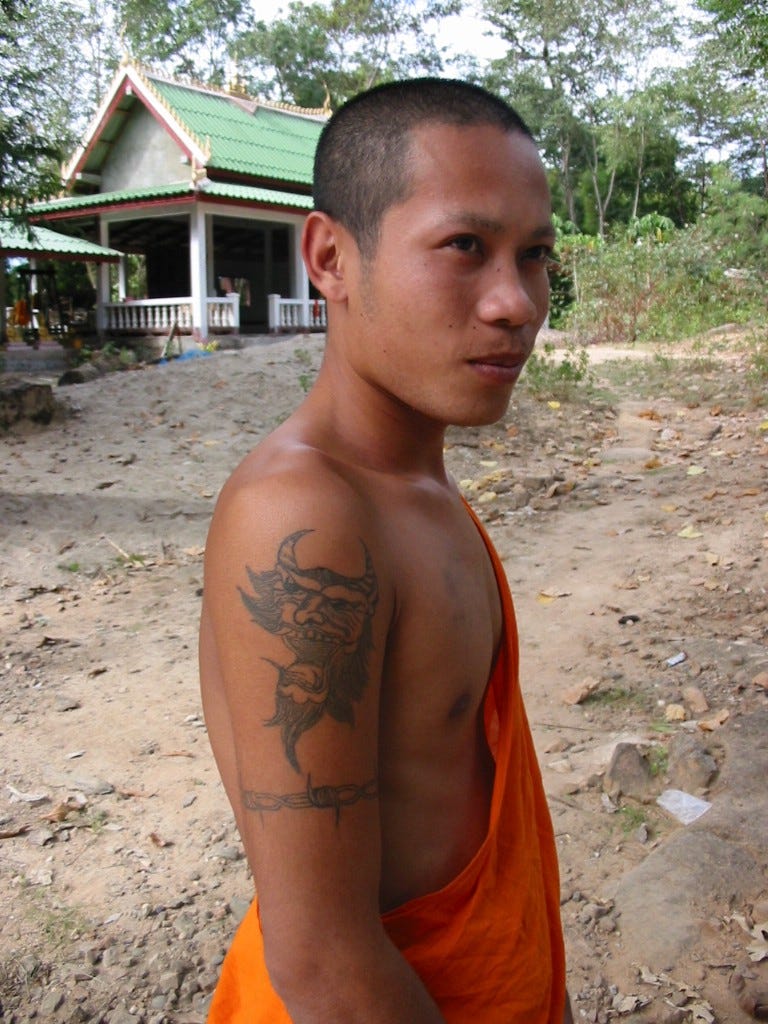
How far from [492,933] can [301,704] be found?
17.8 inches

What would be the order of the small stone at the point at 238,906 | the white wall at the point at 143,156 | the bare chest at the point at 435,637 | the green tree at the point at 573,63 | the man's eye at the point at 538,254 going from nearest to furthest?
the bare chest at the point at 435,637 → the man's eye at the point at 538,254 → the small stone at the point at 238,906 → the white wall at the point at 143,156 → the green tree at the point at 573,63

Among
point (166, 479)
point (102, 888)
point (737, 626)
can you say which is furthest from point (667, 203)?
point (102, 888)

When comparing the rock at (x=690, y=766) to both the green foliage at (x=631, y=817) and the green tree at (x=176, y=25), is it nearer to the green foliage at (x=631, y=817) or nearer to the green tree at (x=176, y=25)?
the green foliage at (x=631, y=817)

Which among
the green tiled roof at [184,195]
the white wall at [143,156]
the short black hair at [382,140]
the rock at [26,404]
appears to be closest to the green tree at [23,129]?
the rock at [26,404]

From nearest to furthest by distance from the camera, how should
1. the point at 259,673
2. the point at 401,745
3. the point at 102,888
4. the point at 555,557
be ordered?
the point at 259,673
the point at 401,745
the point at 102,888
the point at 555,557

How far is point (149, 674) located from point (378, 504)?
10.8 ft

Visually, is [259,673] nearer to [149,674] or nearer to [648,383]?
[149,674]

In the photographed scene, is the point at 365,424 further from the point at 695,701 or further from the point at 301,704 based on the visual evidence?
the point at 695,701

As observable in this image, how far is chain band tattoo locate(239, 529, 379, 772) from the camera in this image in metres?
0.94

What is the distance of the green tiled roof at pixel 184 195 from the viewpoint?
1581 centimetres

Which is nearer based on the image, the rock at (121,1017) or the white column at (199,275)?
the rock at (121,1017)

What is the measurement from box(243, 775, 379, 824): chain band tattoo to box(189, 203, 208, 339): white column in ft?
50.7

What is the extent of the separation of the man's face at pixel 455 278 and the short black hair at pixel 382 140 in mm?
17

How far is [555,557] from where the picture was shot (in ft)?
17.0
